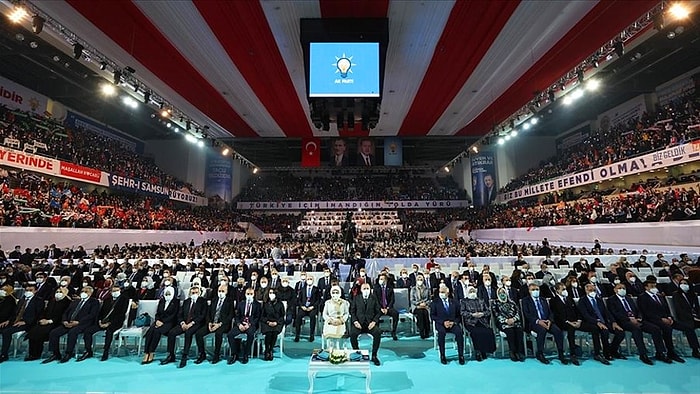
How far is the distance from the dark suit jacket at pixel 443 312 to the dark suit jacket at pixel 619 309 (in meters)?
2.29

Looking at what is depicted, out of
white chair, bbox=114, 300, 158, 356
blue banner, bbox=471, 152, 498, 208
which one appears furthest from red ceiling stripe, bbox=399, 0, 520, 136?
blue banner, bbox=471, 152, 498, 208

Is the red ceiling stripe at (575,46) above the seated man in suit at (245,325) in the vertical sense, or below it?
above

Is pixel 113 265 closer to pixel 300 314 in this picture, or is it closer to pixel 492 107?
pixel 300 314

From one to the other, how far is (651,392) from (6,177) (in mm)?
18036

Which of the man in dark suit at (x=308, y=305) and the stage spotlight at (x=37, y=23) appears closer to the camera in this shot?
the man in dark suit at (x=308, y=305)

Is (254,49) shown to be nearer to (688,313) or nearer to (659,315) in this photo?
(659,315)

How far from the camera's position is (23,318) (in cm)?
538

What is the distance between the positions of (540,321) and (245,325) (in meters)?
4.43

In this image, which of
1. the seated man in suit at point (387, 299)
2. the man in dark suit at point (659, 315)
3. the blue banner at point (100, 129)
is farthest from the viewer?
the blue banner at point (100, 129)

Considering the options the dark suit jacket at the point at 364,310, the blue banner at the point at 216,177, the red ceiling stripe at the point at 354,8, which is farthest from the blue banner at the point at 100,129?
the dark suit jacket at the point at 364,310

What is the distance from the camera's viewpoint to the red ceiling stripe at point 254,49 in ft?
23.5

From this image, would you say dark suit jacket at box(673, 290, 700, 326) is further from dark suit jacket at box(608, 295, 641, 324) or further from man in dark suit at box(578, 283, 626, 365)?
man in dark suit at box(578, 283, 626, 365)

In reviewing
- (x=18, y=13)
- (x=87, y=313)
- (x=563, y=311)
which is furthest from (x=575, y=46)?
(x=18, y=13)

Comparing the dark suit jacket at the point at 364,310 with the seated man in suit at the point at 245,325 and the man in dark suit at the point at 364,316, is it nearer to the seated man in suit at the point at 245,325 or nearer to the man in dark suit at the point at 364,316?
the man in dark suit at the point at 364,316
